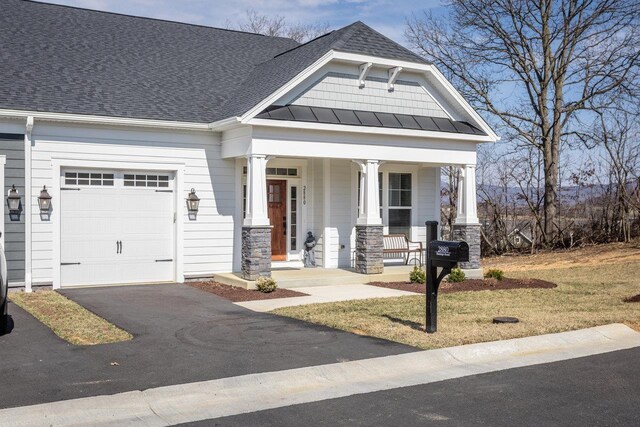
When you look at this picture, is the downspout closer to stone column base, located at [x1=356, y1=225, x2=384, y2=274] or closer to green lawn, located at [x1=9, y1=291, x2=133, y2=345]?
green lawn, located at [x1=9, y1=291, x2=133, y2=345]

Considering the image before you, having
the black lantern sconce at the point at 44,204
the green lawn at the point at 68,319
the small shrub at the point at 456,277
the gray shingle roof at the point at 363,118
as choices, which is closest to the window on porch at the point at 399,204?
the gray shingle roof at the point at 363,118

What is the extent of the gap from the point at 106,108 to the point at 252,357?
29.2 ft

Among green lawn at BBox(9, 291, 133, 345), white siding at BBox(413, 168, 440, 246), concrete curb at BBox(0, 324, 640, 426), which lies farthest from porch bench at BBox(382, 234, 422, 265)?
concrete curb at BBox(0, 324, 640, 426)

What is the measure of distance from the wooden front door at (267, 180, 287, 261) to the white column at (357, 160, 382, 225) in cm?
218

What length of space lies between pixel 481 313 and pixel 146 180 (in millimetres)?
8287

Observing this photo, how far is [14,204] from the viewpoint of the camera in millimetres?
14594

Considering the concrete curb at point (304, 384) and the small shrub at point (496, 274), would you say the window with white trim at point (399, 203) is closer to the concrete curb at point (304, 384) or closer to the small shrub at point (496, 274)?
the small shrub at point (496, 274)

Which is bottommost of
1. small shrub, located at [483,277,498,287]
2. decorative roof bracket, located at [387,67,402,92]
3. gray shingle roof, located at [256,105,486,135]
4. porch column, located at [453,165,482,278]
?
small shrub, located at [483,277,498,287]

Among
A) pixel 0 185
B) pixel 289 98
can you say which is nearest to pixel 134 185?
pixel 0 185

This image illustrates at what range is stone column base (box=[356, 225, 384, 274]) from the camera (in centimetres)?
1697

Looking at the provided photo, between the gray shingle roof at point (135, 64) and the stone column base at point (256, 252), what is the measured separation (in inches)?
105

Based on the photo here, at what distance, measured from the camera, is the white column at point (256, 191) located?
51.1 ft

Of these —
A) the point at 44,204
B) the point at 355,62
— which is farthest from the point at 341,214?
the point at 44,204

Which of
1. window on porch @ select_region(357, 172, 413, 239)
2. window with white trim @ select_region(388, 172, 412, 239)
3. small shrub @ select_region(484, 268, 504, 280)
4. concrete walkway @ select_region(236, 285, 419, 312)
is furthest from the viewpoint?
window with white trim @ select_region(388, 172, 412, 239)
